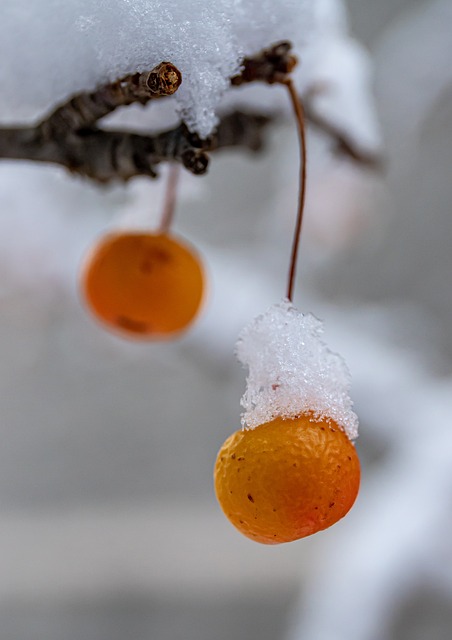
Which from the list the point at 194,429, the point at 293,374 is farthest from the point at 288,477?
the point at 194,429

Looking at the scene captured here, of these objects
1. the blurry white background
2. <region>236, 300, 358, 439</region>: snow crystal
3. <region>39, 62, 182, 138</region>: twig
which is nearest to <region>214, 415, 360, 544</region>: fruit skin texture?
<region>236, 300, 358, 439</region>: snow crystal

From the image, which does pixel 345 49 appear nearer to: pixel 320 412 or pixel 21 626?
pixel 320 412

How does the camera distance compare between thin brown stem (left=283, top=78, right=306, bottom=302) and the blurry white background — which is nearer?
thin brown stem (left=283, top=78, right=306, bottom=302)

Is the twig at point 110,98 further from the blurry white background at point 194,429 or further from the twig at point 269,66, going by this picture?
the blurry white background at point 194,429

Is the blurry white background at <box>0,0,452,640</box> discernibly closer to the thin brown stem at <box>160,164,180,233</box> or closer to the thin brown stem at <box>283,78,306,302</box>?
the thin brown stem at <box>160,164,180,233</box>

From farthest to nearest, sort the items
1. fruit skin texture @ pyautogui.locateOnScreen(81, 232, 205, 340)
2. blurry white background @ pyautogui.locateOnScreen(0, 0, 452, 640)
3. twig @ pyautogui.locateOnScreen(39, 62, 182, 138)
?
blurry white background @ pyautogui.locateOnScreen(0, 0, 452, 640) < fruit skin texture @ pyautogui.locateOnScreen(81, 232, 205, 340) < twig @ pyautogui.locateOnScreen(39, 62, 182, 138)
